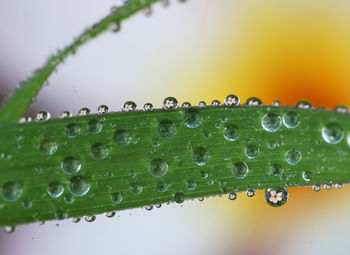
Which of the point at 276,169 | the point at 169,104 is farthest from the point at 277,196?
the point at 169,104

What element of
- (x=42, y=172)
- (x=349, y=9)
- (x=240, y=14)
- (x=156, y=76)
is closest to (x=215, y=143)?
(x=42, y=172)

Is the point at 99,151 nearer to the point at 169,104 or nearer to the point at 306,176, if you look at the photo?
the point at 169,104

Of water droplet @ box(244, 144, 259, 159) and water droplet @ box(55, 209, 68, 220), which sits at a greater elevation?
water droplet @ box(244, 144, 259, 159)

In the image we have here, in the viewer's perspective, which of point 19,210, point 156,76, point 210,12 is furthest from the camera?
point 210,12

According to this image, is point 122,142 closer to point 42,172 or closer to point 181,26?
A: point 42,172

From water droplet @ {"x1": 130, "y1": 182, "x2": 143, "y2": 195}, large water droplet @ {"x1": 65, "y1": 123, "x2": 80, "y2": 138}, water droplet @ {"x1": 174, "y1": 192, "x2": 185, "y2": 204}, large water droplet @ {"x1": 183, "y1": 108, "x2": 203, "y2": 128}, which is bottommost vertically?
water droplet @ {"x1": 174, "y1": 192, "x2": 185, "y2": 204}

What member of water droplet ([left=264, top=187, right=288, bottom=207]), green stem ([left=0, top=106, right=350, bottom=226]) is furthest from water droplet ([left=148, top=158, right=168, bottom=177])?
water droplet ([left=264, top=187, right=288, bottom=207])

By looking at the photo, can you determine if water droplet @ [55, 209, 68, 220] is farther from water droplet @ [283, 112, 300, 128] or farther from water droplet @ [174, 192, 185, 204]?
water droplet @ [283, 112, 300, 128]
